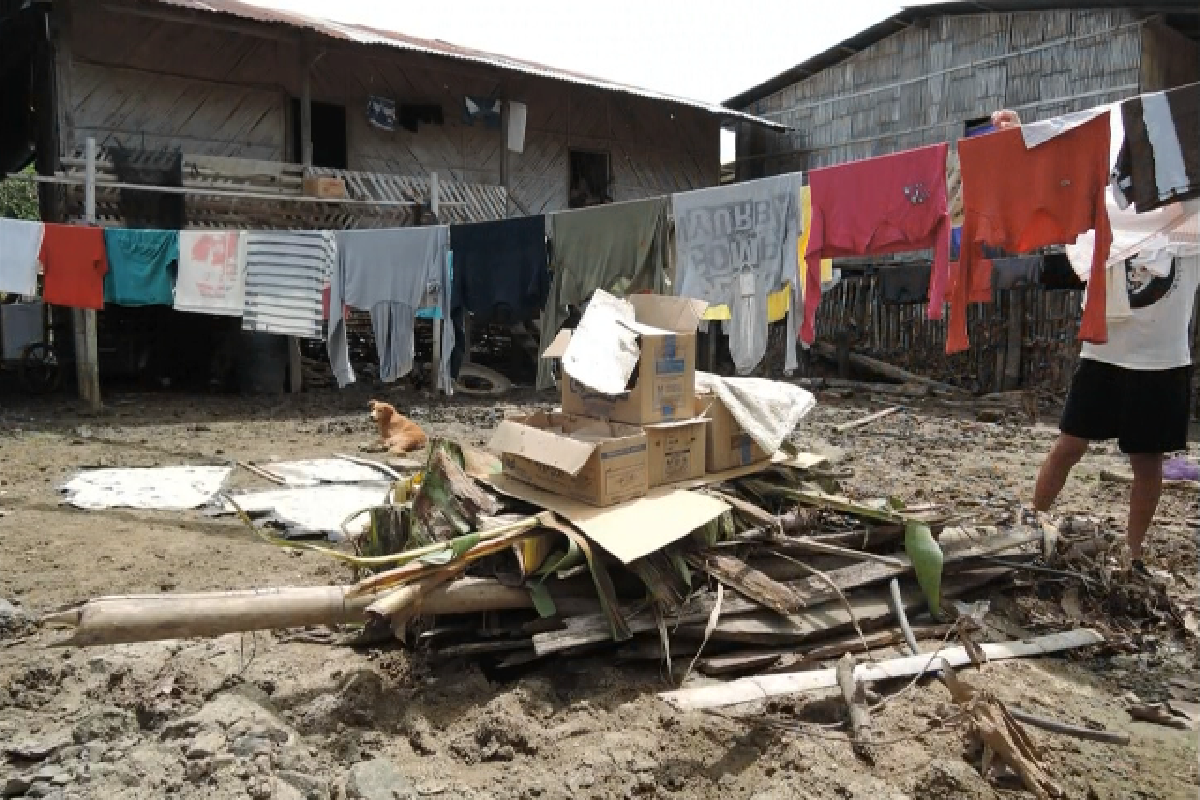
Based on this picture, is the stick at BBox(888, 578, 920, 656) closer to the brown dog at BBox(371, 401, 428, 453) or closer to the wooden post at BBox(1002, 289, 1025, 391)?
the brown dog at BBox(371, 401, 428, 453)

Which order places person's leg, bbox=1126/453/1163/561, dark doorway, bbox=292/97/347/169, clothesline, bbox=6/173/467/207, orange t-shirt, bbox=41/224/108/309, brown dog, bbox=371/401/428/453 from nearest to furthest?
person's leg, bbox=1126/453/1163/561, brown dog, bbox=371/401/428/453, orange t-shirt, bbox=41/224/108/309, clothesline, bbox=6/173/467/207, dark doorway, bbox=292/97/347/169

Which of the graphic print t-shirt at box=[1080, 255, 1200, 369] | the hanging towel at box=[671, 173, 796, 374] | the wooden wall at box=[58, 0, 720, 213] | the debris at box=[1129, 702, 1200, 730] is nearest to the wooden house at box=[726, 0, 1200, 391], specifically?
the wooden wall at box=[58, 0, 720, 213]

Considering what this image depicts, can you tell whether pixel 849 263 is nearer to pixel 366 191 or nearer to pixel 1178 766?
pixel 366 191

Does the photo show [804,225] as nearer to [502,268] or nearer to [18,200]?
[502,268]

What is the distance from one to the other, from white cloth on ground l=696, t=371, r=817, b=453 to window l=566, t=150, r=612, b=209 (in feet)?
37.1

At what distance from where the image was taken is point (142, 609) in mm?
2490

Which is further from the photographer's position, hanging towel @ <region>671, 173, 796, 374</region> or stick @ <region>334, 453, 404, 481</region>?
stick @ <region>334, 453, 404, 481</region>

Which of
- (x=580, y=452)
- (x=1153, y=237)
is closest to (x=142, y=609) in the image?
(x=580, y=452)

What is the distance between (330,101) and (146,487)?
806 cm

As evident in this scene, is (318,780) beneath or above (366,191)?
beneath

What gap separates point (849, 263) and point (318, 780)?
45.0ft

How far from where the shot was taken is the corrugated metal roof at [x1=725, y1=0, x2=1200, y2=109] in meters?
11.2

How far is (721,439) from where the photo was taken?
387 centimetres

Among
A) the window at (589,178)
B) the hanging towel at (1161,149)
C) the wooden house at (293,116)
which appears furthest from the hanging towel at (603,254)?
the window at (589,178)
